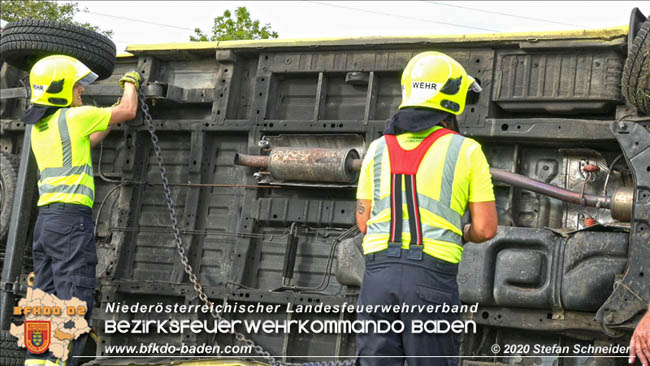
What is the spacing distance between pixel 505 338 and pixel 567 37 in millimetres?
2610

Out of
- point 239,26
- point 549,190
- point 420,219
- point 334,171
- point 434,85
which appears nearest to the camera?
point 420,219

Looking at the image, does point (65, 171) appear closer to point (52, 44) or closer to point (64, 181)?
point (64, 181)

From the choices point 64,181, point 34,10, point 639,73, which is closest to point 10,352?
point 64,181

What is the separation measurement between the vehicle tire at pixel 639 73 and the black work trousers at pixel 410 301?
2.93 m

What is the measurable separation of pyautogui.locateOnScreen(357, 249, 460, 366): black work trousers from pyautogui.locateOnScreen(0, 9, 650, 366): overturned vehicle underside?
101 inches

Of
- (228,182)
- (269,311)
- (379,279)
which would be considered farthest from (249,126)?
(379,279)

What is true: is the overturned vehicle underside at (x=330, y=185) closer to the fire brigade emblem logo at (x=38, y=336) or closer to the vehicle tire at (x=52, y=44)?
the vehicle tire at (x=52, y=44)

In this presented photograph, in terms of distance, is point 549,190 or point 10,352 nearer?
point 549,190

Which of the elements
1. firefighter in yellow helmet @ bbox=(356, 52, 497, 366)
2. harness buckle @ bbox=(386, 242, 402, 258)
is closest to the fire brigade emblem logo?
firefighter in yellow helmet @ bbox=(356, 52, 497, 366)

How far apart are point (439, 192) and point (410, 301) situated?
569 mm

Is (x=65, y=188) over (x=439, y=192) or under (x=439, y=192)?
under

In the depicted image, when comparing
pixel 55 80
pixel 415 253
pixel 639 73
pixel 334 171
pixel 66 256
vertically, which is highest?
pixel 639 73

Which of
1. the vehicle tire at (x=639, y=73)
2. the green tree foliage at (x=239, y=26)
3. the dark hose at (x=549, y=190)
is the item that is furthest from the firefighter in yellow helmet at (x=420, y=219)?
the green tree foliage at (x=239, y=26)

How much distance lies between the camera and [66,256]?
735 centimetres
